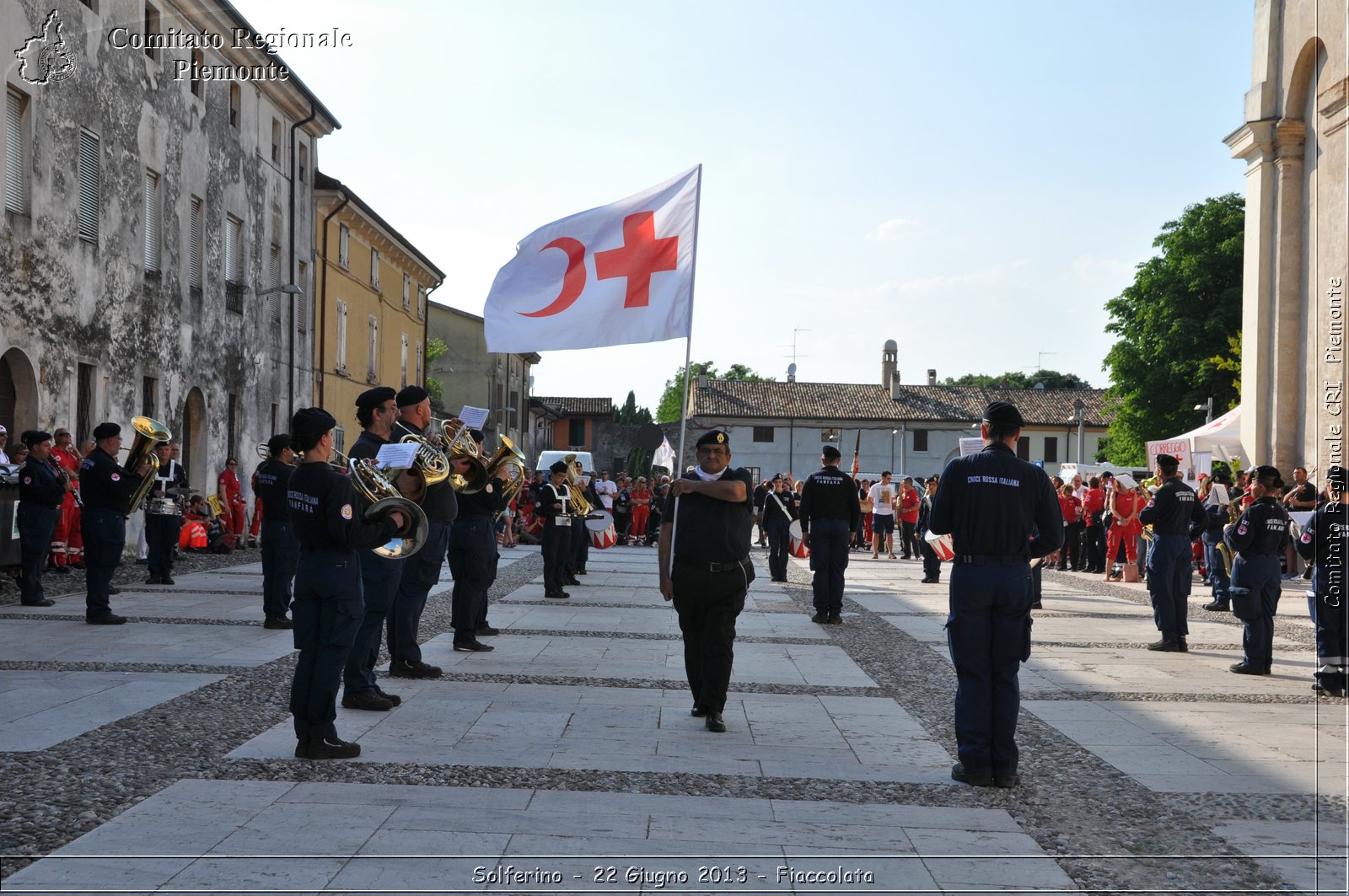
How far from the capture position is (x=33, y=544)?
13102mm

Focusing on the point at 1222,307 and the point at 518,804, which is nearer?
the point at 518,804

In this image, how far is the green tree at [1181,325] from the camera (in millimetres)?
47281

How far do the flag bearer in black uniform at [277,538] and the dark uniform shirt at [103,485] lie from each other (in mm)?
1212

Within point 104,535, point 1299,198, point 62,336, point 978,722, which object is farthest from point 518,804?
point 1299,198

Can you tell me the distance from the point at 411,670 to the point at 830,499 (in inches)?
226

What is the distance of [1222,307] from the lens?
47.3 m

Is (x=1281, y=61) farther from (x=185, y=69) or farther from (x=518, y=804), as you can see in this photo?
(x=518, y=804)

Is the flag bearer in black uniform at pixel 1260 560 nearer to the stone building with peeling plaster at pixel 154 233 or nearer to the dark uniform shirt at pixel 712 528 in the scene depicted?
the dark uniform shirt at pixel 712 528

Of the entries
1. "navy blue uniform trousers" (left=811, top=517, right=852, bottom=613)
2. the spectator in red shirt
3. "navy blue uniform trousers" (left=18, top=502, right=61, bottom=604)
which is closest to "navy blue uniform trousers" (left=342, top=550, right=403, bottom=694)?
"navy blue uniform trousers" (left=811, top=517, right=852, bottom=613)

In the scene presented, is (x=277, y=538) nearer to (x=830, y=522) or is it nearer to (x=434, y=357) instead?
(x=830, y=522)

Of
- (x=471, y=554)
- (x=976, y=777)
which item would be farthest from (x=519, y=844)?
(x=471, y=554)

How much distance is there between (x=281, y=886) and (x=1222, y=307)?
48.6 metres

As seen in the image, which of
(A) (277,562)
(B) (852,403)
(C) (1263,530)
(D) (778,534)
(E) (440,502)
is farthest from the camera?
(B) (852,403)

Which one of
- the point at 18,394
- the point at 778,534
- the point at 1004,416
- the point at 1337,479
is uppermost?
the point at 18,394
